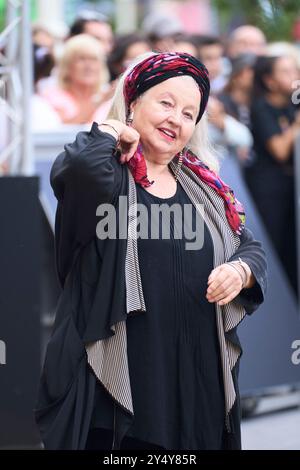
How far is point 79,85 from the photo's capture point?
7.82 metres

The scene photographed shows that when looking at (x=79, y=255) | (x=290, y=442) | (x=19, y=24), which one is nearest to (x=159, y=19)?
(x=19, y=24)

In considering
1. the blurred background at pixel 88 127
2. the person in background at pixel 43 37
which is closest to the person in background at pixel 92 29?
the blurred background at pixel 88 127

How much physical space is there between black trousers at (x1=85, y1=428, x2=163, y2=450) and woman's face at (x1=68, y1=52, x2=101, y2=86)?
446 centimetres

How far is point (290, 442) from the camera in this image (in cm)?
652

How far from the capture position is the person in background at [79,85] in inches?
304

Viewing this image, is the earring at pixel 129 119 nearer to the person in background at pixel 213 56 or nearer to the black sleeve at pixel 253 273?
the black sleeve at pixel 253 273

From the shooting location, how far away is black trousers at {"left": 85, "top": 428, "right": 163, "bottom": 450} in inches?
143

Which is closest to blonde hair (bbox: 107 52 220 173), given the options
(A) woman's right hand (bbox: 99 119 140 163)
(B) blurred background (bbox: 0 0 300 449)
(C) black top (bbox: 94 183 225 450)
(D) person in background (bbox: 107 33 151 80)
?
(A) woman's right hand (bbox: 99 119 140 163)

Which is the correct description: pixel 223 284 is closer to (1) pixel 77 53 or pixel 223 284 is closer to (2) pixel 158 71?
(2) pixel 158 71

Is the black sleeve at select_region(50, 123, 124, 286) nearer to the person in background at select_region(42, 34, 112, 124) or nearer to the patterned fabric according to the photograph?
the patterned fabric

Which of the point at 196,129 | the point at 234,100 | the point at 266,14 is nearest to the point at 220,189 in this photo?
the point at 196,129

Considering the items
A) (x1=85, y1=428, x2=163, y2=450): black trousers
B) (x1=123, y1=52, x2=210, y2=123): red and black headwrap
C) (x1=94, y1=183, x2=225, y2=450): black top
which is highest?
(x1=123, y1=52, x2=210, y2=123): red and black headwrap

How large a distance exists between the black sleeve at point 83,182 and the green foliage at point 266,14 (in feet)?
18.7

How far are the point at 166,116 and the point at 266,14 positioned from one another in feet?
31.0
